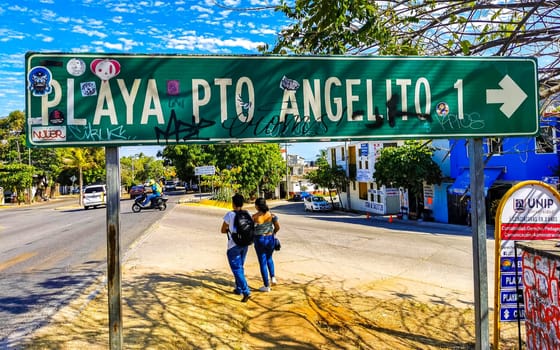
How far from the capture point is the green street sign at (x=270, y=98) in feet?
7.60

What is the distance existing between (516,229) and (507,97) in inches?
50.4

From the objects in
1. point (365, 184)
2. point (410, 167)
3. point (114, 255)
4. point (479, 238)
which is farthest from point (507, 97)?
point (365, 184)

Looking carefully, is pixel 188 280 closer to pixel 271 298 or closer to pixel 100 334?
pixel 271 298

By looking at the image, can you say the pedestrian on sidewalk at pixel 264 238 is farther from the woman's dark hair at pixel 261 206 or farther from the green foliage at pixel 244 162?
the green foliage at pixel 244 162

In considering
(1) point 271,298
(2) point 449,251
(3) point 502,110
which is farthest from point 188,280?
(2) point 449,251

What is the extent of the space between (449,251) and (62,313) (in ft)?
31.8

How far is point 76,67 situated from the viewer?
2.32 m

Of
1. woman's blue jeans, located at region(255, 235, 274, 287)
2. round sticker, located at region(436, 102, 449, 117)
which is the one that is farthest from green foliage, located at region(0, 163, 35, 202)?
round sticker, located at region(436, 102, 449, 117)

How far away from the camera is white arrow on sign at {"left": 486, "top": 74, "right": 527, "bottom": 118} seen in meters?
2.68

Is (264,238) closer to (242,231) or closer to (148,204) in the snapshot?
(242,231)

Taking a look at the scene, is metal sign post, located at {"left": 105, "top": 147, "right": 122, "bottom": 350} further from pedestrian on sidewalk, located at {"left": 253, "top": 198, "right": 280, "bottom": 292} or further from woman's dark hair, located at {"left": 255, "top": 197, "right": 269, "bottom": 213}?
woman's dark hair, located at {"left": 255, "top": 197, "right": 269, "bottom": 213}

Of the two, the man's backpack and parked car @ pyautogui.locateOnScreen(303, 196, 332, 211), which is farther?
parked car @ pyautogui.locateOnScreen(303, 196, 332, 211)

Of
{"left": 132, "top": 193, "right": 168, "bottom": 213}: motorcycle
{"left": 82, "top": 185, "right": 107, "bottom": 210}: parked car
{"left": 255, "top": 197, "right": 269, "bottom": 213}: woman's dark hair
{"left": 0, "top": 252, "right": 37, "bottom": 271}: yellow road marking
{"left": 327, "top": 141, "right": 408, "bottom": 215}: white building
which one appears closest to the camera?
{"left": 255, "top": 197, "right": 269, "bottom": 213}: woman's dark hair

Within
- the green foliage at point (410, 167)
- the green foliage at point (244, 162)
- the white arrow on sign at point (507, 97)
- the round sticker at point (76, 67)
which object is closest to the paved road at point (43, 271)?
the round sticker at point (76, 67)
